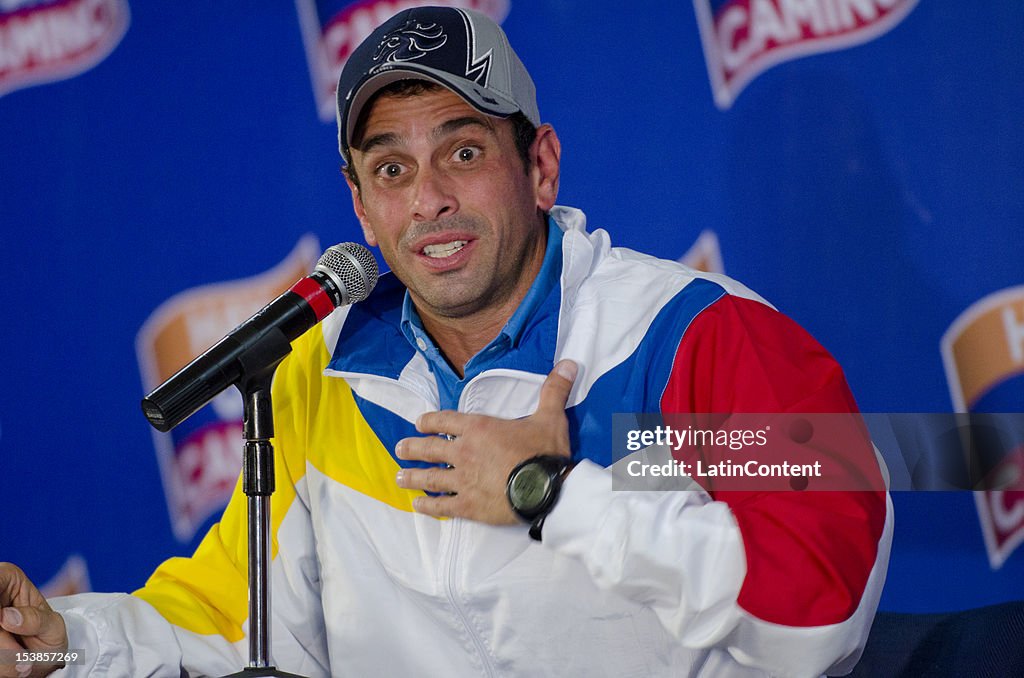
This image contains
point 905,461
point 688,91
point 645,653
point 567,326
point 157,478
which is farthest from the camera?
point 157,478

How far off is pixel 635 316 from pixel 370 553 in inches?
20.3

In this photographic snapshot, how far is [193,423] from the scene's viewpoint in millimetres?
2500

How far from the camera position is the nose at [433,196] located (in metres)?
1.61

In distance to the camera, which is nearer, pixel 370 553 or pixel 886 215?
pixel 370 553

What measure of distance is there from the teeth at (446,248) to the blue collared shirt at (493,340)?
0.12m

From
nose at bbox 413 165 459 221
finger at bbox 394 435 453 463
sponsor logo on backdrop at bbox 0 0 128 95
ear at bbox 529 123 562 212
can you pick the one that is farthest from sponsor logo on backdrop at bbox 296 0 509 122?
finger at bbox 394 435 453 463

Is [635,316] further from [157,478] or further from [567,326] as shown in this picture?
[157,478]

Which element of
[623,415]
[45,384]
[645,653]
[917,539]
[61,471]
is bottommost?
[645,653]

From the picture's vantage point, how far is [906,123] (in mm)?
2057

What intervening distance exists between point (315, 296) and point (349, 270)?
0.07 metres

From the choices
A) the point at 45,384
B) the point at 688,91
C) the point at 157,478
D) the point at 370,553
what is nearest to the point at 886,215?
the point at 688,91

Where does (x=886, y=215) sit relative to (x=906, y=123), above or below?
below

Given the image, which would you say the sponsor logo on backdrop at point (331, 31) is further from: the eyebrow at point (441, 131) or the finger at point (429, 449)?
the finger at point (429, 449)

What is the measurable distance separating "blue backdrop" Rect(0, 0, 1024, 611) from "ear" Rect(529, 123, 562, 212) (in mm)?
481
